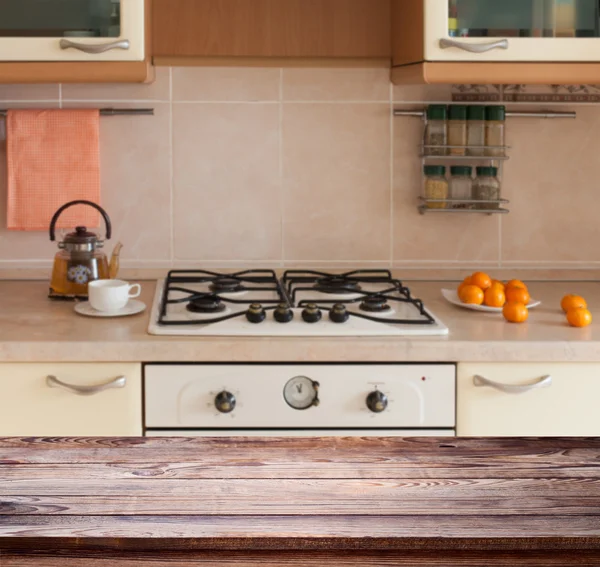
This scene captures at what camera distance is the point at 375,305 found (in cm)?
210

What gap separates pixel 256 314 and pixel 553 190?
110cm

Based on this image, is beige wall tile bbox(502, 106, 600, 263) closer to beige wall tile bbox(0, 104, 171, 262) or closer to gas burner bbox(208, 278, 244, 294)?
gas burner bbox(208, 278, 244, 294)

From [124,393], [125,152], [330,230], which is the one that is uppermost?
[125,152]

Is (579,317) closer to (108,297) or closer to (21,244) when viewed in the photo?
(108,297)

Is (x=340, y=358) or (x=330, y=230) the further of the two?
(x=330, y=230)

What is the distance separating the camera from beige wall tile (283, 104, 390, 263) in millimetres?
2602

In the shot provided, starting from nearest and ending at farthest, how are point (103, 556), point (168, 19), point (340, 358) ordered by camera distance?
1. point (103, 556)
2. point (340, 358)
3. point (168, 19)

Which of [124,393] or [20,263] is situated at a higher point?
[20,263]

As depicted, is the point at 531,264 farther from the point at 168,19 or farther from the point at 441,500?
the point at 441,500

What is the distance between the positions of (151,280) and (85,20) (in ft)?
2.47

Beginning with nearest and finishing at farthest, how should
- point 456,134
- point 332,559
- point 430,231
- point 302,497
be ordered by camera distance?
point 332,559 → point 302,497 → point 456,134 → point 430,231

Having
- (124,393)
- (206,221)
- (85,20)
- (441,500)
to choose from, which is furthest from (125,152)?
(441,500)

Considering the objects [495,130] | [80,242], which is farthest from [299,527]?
[495,130]

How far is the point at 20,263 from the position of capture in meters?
2.61
